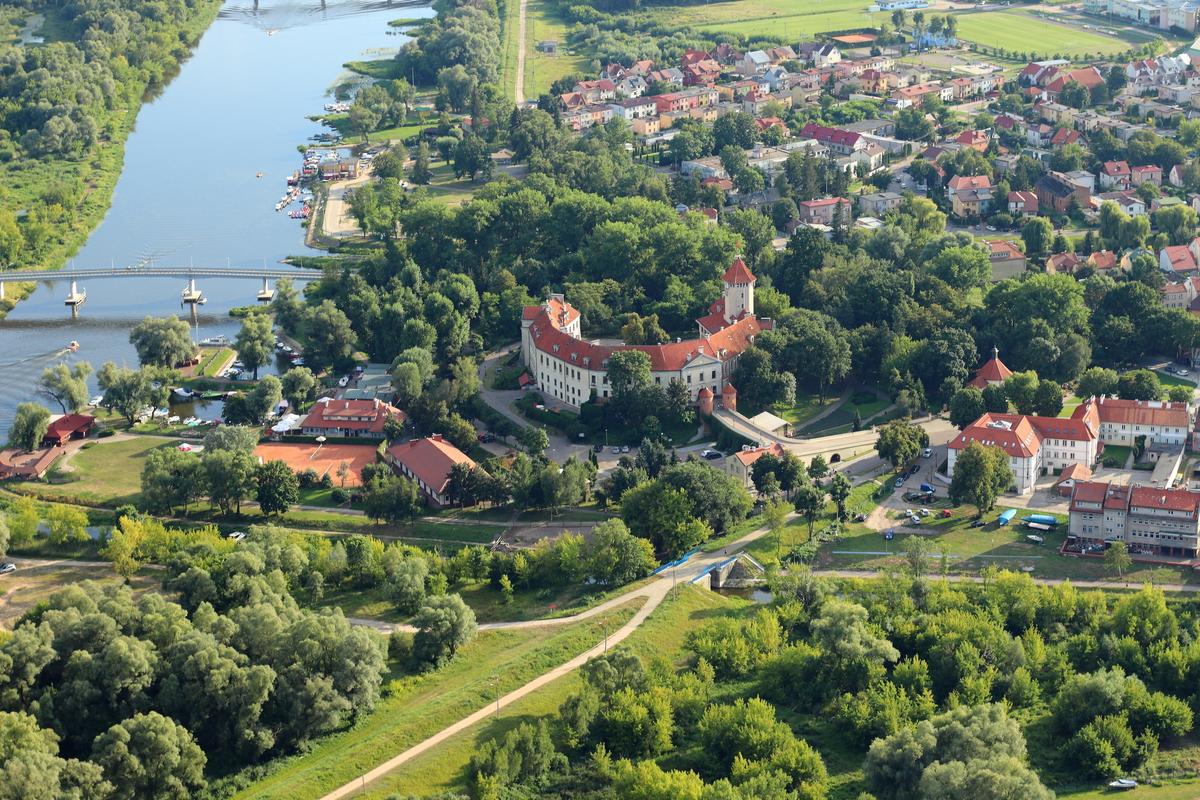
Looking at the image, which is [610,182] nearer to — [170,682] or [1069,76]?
[1069,76]

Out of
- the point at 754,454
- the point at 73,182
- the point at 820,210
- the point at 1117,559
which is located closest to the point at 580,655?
the point at 754,454

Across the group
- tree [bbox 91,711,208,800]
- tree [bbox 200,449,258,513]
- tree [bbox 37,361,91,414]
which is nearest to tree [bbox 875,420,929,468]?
tree [bbox 200,449,258,513]

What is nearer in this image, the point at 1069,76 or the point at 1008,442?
the point at 1008,442

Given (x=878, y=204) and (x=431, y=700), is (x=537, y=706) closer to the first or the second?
(x=431, y=700)

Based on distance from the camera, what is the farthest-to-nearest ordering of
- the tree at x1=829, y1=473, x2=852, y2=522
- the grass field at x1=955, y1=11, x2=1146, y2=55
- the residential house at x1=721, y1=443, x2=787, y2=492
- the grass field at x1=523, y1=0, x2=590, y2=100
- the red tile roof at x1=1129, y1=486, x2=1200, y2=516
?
1. the grass field at x1=523, y1=0, x2=590, y2=100
2. the grass field at x1=955, y1=11, x2=1146, y2=55
3. the residential house at x1=721, y1=443, x2=787, y2=492
4. the tree at x1=829, y1=473, x2=852, y2=522
5. the red tile roof at x1=1129, y1=486, x2=1200, y2=516

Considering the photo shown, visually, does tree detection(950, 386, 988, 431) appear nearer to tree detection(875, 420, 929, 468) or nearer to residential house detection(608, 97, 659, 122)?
tree detection(875, 420, 929, 468)

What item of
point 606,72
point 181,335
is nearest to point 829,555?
point 181,335

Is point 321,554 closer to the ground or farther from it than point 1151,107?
closer to the ground
